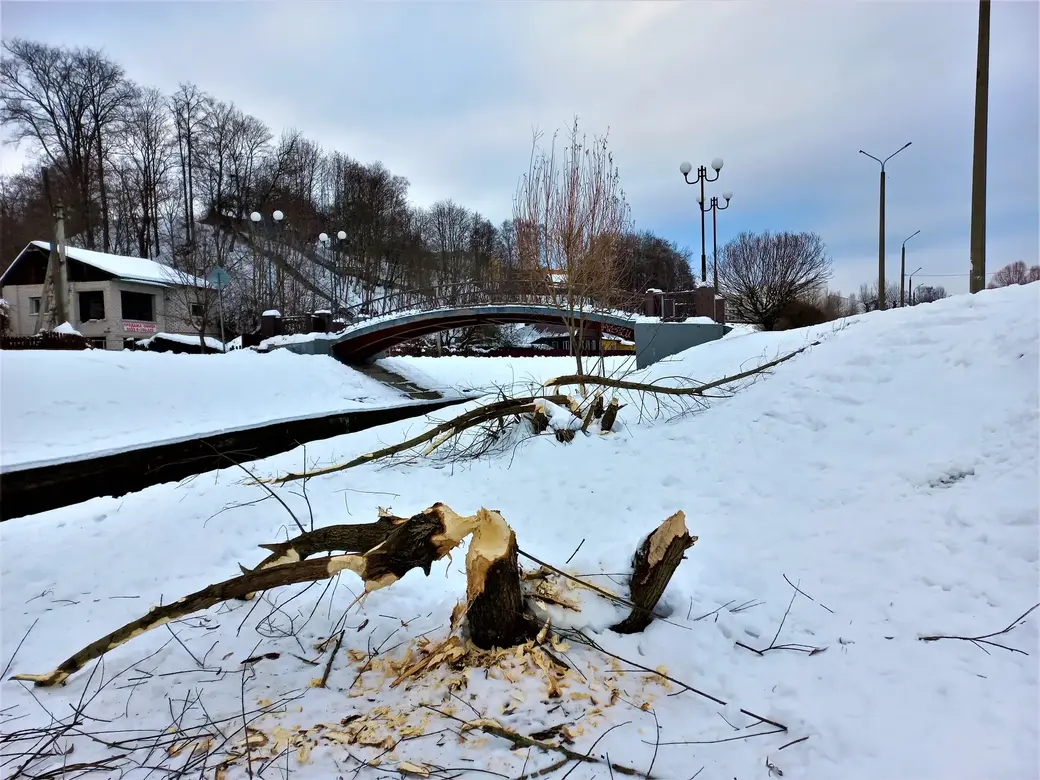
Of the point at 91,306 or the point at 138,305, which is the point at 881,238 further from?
the point at 91,306

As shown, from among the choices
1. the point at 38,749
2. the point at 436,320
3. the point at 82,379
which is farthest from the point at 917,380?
the point at 436,320

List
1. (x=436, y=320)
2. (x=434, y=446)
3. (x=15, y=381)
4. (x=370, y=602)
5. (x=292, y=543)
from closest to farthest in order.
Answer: (x=292, y=543) → (x=370, y=602) → (x=434, y=446) → (x=15, y=381) → (x=436, y=320)

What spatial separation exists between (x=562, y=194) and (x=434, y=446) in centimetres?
580

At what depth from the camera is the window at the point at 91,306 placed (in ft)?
100

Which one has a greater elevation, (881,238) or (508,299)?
(881,238)

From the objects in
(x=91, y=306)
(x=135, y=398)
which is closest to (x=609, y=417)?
(x=135, y=398)

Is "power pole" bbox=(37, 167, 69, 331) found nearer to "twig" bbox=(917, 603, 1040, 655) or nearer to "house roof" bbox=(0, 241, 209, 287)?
"house roof" bbox=(0, 241, 209, 287)

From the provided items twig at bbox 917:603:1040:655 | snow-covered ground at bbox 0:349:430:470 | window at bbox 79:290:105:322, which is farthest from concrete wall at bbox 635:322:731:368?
window at bbox 79:290:105:322

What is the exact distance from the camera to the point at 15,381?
11484mm

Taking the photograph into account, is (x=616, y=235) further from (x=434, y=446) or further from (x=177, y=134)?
(x=177, y=134)

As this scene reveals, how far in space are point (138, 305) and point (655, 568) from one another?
125ft

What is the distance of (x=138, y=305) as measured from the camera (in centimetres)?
3197

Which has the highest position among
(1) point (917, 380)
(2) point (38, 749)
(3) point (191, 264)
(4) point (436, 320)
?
(3) point (191, 264)

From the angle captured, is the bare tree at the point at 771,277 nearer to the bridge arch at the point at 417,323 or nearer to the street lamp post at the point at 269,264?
the bridge arch at the point at 417,323
